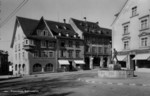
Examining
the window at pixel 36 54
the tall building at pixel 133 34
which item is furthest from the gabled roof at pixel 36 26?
the tall building at pixel 133 34

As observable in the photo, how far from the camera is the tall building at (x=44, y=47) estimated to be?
4034 cm

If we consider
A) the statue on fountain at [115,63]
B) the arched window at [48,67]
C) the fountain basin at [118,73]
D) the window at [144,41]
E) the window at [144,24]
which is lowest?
the arched window at [48,67]

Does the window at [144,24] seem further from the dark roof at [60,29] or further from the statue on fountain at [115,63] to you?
the dark roof at [60,29]

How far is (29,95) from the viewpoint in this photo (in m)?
11.3

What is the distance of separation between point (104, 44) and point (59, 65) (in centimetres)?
1841

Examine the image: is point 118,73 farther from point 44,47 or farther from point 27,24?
point 27,24

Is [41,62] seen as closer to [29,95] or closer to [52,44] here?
[52,44]

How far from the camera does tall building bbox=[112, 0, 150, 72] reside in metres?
29.3

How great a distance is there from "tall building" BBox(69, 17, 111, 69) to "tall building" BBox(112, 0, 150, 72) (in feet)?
47.9

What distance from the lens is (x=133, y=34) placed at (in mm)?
32031

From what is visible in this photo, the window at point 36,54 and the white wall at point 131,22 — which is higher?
the white wall at point 131,22

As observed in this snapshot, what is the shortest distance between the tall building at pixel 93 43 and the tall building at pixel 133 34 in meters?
14.6

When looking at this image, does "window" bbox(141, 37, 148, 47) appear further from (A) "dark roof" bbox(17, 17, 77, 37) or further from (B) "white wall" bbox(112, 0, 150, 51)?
(A) "dark roof" bbox(17, 17, 77, 37)

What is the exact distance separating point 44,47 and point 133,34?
2172 cm
